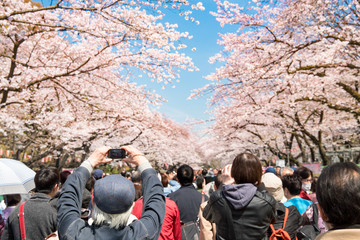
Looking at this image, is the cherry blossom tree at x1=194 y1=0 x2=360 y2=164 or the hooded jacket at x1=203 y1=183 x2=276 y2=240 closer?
the hooded jacket at x1=203 y1=183 x2=276 y2=240

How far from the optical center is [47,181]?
2.96 m

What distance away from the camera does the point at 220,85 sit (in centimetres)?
1087

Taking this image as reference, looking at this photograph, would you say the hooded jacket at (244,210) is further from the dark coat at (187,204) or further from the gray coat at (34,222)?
the dark coat at (187,204)

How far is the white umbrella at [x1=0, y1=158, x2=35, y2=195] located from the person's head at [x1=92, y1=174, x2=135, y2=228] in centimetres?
224

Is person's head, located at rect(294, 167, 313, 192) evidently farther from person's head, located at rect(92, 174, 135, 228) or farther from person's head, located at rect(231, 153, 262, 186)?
person's head, located at rect(92, 174, 135, 228)

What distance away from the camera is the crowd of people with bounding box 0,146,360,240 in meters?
1.34

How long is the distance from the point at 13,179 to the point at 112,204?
245cm

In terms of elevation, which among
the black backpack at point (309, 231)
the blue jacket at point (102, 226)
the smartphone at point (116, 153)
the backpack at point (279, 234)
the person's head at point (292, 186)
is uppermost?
the smartphone at point (116, 153)

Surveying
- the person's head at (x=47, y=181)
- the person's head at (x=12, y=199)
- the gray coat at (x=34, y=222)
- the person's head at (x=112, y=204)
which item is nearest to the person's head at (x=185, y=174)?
the person's head at (x=47, y=181)

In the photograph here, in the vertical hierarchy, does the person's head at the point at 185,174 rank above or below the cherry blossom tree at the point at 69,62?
below

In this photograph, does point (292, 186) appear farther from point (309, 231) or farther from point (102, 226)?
point (102, 226)

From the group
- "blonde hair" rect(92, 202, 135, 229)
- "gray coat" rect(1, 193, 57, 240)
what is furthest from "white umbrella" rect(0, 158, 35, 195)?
"blonde hair" rect(92, 202, 135, 229)

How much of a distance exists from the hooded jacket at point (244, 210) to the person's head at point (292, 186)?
125 centimetres

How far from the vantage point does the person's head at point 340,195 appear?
127 cm
